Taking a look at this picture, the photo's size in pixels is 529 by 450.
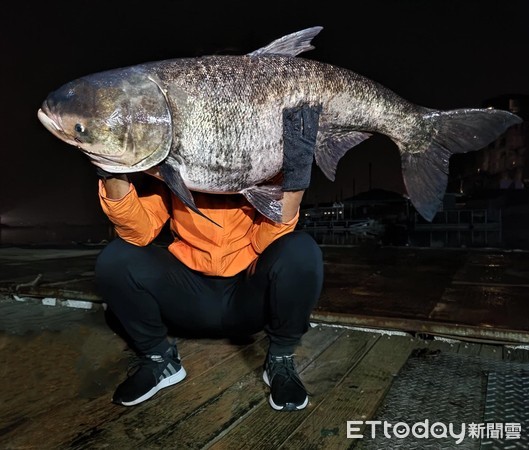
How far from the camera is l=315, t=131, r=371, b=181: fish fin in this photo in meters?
2.34

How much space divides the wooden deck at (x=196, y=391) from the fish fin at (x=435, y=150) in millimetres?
1003

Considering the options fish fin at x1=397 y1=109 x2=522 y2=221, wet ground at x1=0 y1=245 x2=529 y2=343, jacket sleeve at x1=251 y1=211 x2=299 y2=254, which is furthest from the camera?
wet ground at x1=0 y1=245 x2=529 y2=343

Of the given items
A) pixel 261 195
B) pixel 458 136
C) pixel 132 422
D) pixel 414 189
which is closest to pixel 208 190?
pixel 261 195

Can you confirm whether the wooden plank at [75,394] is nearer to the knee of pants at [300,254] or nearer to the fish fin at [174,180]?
the knee of pants at [300,254]

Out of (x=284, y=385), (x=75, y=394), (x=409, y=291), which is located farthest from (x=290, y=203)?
(x=409, y=291)

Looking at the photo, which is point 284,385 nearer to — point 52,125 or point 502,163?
point 52,125

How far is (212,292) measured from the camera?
2344 mm

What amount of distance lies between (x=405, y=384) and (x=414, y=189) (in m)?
1.15

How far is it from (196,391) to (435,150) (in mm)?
1968

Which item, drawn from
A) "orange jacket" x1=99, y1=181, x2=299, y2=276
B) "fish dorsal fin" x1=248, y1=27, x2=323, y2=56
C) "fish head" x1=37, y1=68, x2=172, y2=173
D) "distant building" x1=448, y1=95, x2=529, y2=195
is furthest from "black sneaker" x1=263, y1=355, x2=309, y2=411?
"distant building" x1=448, y1=95, x2=529, y2=195

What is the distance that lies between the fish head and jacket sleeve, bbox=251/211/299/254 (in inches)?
28.0

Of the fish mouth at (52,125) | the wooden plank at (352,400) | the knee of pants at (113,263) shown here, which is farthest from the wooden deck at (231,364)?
the fish mouth at (52,125)

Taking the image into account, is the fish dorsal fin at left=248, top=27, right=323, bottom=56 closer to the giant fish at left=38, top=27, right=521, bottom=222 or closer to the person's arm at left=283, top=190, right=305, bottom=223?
the giant fish at left=38, top=27, right=521, bottom=222

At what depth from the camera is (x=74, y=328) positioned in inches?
125
